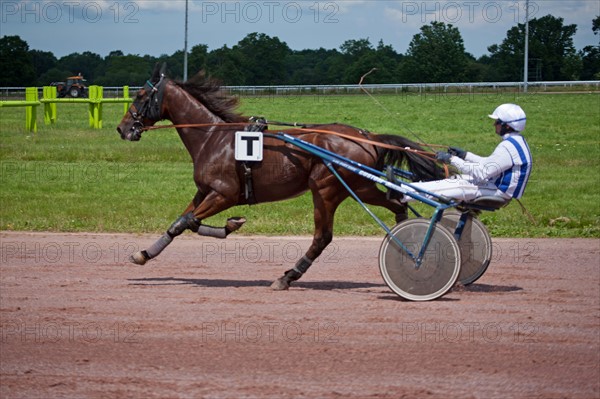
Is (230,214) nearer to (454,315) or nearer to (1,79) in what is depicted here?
(454,315)

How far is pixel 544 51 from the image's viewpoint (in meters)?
49.1

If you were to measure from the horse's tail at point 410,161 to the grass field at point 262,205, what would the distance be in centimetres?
356

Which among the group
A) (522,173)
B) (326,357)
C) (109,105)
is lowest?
(326,357)

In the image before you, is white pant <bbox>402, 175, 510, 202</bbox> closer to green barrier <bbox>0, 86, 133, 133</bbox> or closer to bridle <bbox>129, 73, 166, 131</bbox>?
bridle <bbox>129, 73, 166, 131</bbox>

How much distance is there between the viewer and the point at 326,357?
5.94 metres

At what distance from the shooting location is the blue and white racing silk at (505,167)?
7219 millimetres

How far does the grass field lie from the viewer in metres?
12.4

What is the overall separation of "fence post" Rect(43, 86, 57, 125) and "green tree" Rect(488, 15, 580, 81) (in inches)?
1032

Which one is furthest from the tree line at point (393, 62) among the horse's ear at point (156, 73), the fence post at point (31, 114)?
the horse's ear at point (156, 73)

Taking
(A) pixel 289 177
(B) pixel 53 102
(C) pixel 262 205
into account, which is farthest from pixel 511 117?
(B) pixel 53 102

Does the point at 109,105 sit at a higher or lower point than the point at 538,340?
higher

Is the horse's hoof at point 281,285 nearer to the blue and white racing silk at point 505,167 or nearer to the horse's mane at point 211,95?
the horse's mane at point 211,95

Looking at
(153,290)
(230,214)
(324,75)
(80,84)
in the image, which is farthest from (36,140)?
(324,75)

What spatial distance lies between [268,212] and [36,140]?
38.5 ft
